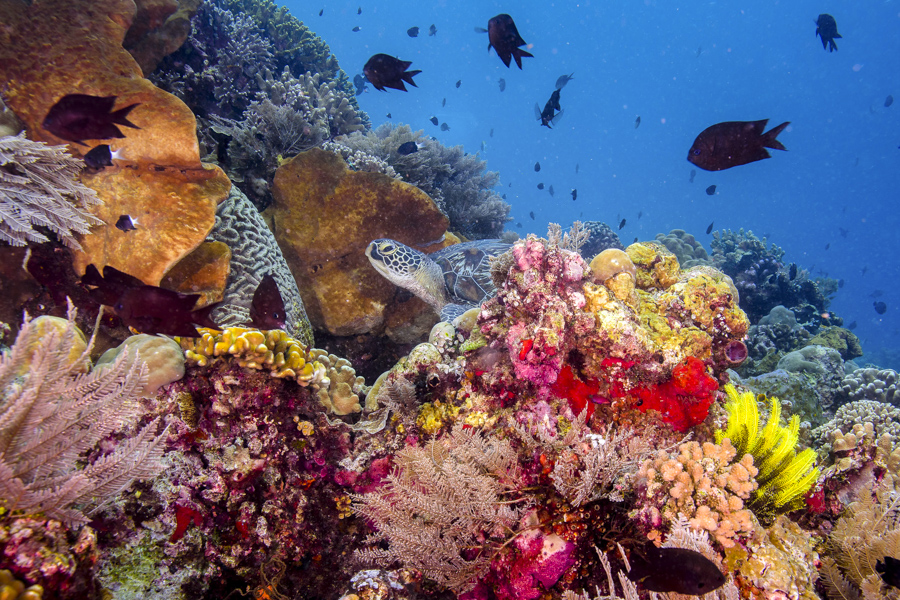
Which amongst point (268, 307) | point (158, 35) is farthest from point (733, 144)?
point (158, 35)

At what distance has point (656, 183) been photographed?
10894 centimetres

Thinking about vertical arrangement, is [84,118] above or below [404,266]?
below

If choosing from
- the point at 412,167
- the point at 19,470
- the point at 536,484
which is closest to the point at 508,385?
the point at 536,484

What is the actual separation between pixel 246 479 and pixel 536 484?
6.37 feet

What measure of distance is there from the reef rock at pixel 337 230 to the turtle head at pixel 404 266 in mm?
567

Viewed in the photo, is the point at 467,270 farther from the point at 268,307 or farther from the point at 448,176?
the point at 268,307

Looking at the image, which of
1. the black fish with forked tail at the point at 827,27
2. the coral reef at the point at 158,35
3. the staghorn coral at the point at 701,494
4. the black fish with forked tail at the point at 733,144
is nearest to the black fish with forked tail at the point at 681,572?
the staghorn coral at the point at 701,494

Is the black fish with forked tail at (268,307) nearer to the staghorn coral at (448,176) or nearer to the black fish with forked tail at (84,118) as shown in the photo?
the black fish with forked tail at (84,118)

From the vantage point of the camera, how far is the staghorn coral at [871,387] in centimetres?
601

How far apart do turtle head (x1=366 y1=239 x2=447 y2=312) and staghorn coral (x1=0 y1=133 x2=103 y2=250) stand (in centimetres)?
283

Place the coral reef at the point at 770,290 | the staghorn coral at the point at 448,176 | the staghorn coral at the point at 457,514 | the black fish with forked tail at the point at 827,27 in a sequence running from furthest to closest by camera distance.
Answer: the coral reef at the point at 770,290, the black fish with forked tail at the point at 827,27, the staghorn coral at the point at 448,176, the staghorn coral at the point at 457,514

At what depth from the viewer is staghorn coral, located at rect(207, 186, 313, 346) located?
12.9ft

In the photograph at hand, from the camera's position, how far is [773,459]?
2414mm

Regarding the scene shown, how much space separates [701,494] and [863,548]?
1311mm
